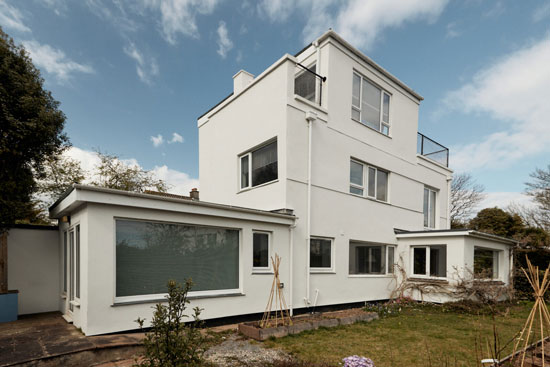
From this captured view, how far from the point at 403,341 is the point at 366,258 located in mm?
4917

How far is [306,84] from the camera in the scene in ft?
34.0

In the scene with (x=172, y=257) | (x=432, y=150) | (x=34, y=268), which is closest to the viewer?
(x=172, y=257)

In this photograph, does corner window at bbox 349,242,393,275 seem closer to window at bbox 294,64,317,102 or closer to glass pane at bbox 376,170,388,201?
glass pane at bbox 376,170,388,201

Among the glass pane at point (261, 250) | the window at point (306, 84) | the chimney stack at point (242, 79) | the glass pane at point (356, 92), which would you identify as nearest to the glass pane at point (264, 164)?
the glass pane at point (261, 250)

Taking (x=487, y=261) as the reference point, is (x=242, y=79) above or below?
above

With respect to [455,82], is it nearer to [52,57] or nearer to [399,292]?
[399,292]

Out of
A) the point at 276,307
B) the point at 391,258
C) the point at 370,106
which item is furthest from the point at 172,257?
the point at 370,106

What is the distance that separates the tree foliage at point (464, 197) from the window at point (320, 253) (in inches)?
955

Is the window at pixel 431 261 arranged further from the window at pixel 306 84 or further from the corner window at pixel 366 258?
the window at pixel 306 84

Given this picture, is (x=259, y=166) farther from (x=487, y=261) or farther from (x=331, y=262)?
(x=487, y=261)

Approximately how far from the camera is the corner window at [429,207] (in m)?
14.5

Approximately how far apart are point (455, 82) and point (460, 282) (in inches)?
357

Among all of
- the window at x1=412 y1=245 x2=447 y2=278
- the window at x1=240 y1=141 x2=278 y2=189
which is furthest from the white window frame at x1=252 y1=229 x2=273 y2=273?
the window at x1=412 y1=245 x2=447 y2=278

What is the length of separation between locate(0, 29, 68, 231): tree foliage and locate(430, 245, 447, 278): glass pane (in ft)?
43.7
